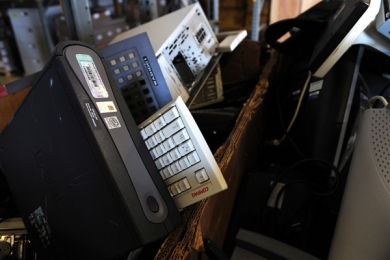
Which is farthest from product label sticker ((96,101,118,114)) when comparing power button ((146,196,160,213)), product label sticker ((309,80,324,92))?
product label sticker ((309,80,324,92))

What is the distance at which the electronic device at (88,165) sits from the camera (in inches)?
17.1

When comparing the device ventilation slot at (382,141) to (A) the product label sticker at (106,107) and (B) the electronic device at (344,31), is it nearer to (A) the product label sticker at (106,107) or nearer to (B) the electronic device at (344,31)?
(B) the electronic device at (344,31)

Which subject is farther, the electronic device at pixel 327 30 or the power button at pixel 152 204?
the electronic device at pixel 327 30

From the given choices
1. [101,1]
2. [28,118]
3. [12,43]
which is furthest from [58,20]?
[28,118]

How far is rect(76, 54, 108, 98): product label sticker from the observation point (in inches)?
18.2

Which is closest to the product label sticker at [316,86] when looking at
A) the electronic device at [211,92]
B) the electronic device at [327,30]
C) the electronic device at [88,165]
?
the electronic device at [327,30]

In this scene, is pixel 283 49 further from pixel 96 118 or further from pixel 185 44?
pixel 96 118

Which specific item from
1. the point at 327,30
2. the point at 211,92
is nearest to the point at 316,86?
the point at 327,30

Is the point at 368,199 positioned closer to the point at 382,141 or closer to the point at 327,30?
the point at 382,141

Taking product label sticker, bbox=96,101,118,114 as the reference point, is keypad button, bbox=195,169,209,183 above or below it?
below

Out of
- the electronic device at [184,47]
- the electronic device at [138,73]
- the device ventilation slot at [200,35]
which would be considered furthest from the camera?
the device ventilation slot at [200,35]

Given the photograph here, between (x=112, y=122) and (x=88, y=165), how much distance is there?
0.08 m

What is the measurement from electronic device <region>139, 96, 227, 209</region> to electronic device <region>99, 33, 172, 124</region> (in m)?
0.17

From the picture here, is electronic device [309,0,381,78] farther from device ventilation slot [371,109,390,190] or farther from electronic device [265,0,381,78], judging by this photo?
device ventilation slot [371,109,390,190]
